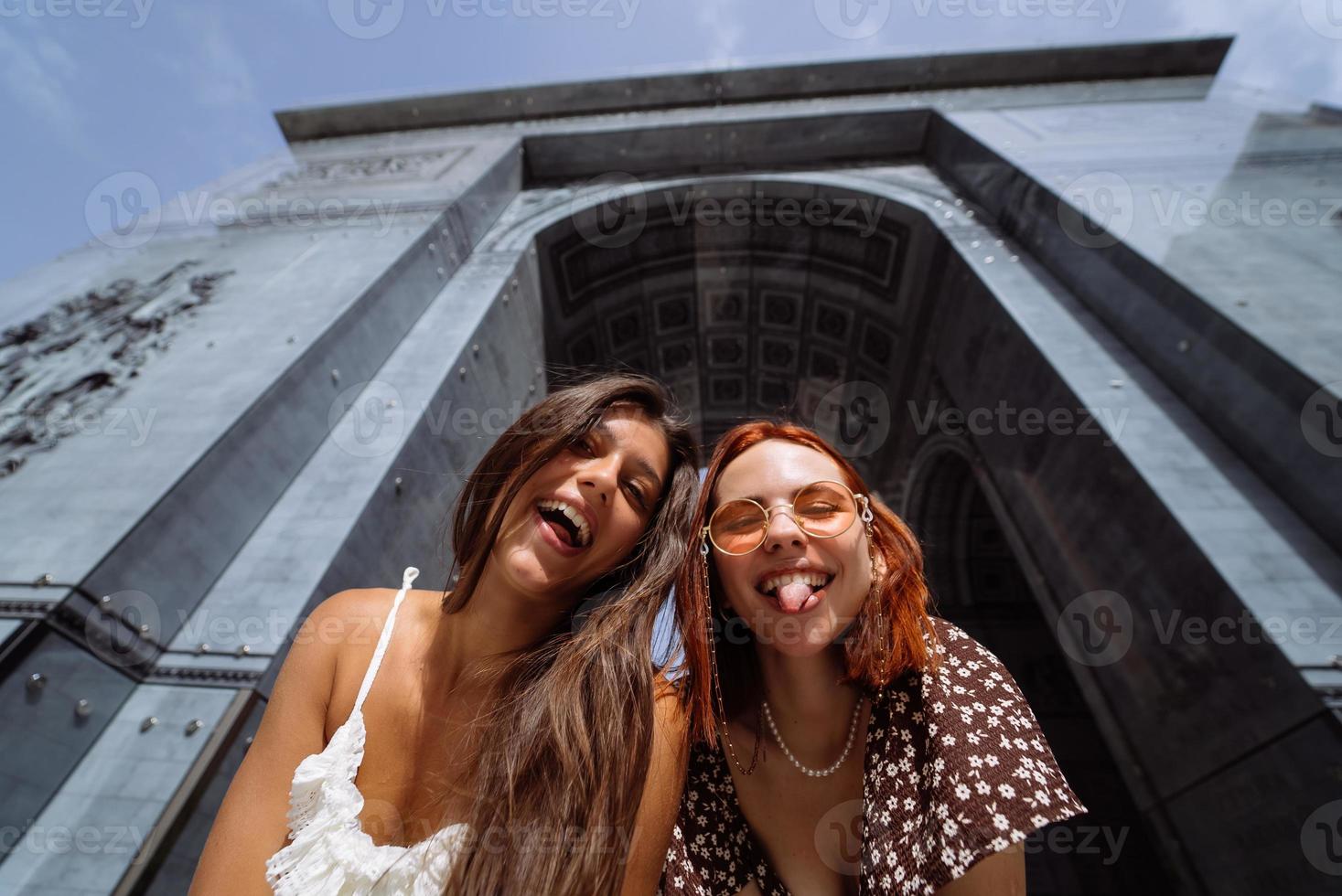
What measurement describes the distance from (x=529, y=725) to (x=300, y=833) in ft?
2.12

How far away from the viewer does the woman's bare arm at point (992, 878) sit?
4.27ft

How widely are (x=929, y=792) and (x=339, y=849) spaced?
1544 millimetres

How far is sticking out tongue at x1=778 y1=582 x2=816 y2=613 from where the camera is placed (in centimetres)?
160

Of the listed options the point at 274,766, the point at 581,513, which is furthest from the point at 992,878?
the point at 274,766

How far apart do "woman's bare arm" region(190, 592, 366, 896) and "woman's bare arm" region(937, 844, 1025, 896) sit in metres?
1.75

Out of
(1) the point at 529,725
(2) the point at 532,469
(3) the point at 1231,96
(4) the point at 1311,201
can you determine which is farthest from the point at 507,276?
(3) the point at 1231,96

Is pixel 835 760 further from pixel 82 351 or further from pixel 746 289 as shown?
pixel 746 289

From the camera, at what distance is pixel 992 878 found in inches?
51.4

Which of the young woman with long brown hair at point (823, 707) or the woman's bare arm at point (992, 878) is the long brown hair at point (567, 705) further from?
the woman's bare arm at point (992, 878)

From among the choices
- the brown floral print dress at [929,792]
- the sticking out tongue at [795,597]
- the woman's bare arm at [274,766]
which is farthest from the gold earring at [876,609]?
the woman's bare arm at [274,766]

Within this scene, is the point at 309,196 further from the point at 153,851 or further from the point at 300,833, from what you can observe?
the point at 300,833

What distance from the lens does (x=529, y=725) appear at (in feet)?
4.92

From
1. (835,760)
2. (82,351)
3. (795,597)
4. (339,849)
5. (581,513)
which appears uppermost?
(82,351)

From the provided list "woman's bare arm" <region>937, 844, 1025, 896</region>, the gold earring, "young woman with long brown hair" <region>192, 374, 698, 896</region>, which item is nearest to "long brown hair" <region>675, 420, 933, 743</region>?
the gold earring
